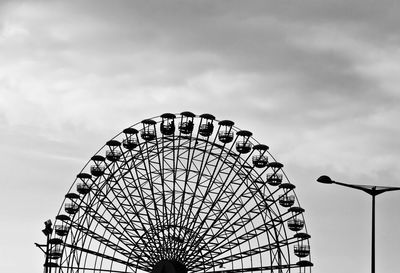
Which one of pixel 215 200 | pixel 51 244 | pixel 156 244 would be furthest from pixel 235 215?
pixel 51 244

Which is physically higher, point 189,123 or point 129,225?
point 189,123

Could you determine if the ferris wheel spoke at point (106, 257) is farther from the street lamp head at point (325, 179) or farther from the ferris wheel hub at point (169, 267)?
the street lamp head at point (325, 179)

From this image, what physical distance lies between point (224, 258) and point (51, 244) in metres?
12.4

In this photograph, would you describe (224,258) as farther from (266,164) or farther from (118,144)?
(118,144)

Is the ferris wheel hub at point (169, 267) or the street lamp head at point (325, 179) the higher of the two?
the ferris wheel hub at point (169, 267)

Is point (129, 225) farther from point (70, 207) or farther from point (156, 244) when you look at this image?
point (70, 207)

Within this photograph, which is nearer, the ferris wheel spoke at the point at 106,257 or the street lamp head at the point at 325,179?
the street lamp head at the point at 325,179

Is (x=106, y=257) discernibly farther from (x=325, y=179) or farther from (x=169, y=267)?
(x=325, y=179)

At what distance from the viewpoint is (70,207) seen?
5106 centimetres

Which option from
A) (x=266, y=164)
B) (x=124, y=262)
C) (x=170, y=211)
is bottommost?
(x=124, y=262)

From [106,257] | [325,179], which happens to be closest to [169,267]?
[106,257]

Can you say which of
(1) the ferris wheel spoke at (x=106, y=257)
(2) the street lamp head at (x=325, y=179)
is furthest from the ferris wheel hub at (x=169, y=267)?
(2) the street lamp head at (x=325, y=179)

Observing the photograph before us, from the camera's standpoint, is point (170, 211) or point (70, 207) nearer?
point (170, 211)

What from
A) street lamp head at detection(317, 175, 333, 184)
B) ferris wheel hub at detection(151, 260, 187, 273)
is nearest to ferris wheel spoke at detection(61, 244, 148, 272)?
ferris wheel hub at detection(151, 260, 187, 273)
